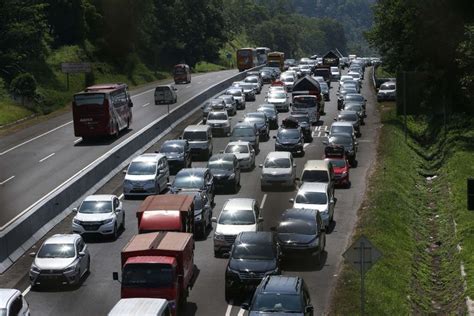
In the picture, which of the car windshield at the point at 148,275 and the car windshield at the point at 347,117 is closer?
the car windshield at the point at 148,275

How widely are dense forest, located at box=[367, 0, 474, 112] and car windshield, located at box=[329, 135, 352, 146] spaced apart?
1150 cm

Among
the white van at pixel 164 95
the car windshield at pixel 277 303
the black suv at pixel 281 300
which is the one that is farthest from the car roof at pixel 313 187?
the white van at pixel 164 95

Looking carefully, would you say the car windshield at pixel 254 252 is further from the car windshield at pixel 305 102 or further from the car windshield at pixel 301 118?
the car windshield at pixel 305 102

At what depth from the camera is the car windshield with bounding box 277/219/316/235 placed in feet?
108

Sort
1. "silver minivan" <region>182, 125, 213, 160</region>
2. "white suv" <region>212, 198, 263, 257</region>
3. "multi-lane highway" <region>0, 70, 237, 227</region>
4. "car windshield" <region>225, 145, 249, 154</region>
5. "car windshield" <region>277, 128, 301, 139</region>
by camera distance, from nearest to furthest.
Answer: "white suv" <region>212, 198, 263, 257</region> → "multi-lane highway" <region>0, 70, 237, 227</region> → "car windshield" <region>225, 145, 249, 154</region> → "silver minivan" <region>182, 125, 213, 160</region> → "car windshield" <region>277, 128, 301, 139</region>

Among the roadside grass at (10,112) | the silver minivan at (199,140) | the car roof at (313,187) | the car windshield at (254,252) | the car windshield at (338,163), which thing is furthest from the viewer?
the roadside grass at (10,112)

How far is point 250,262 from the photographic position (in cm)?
2869

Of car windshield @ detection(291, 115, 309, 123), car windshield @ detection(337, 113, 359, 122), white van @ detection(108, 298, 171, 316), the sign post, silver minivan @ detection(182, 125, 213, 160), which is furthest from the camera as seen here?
car windshield @ detection(337, 113, 359, 122)

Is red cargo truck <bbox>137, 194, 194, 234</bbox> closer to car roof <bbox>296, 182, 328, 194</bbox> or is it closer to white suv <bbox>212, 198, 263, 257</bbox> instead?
white suv <bbox>212, 198, 263, 257</bbox>

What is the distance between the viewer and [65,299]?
28844 millimetres

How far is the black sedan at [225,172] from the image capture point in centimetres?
4512

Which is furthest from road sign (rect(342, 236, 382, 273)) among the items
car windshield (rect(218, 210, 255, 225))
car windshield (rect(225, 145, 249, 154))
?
car windshield (rect(225, 145, 249, 154))

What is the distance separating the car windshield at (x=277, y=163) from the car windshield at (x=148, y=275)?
21.3m

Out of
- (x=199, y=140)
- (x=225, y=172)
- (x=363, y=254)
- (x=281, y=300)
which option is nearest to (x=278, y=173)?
(x=225, y=172)
